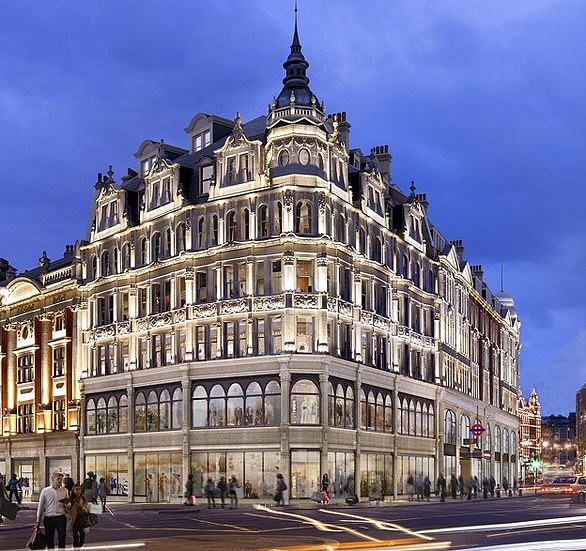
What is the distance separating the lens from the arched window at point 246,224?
69500 mm

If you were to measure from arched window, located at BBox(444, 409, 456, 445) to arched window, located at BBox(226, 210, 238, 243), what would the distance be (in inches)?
1198

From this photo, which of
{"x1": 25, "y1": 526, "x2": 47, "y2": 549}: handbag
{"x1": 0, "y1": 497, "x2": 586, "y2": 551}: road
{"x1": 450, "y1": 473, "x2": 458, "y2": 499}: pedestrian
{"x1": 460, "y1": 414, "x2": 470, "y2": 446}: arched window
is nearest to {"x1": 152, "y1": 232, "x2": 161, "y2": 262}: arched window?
{"x1": 450, "y1": 473, "x2": 458, "y2": 499}: pedestrian

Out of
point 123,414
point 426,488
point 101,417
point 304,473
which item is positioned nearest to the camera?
point 304,473

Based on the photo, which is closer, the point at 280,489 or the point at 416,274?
the point at 280,489

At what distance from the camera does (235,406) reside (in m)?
68.4

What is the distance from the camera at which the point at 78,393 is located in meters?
83.9

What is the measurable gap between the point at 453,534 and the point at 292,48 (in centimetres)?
4911

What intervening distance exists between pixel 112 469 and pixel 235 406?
48.8 ft

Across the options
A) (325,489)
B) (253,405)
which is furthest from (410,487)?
(253,405)

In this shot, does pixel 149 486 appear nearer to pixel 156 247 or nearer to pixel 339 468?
pixel 339 468

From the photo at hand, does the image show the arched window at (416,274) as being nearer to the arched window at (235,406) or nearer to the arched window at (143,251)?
the arched window at (143,251)

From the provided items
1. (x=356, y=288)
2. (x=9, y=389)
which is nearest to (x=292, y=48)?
(x=356, y=288)

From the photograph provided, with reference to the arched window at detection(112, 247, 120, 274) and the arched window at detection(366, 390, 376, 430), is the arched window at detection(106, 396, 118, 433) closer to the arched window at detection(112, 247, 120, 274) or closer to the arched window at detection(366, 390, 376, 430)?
the arched window at detection(112, 247, 120, 274)

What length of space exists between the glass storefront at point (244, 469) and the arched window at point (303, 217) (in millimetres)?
14221
